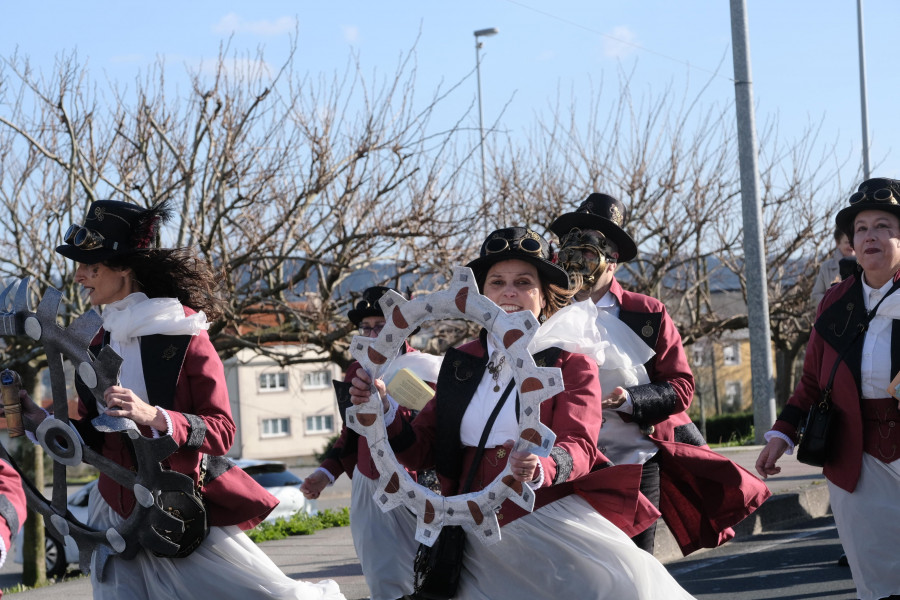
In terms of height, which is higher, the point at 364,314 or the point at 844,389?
the point at 364,314

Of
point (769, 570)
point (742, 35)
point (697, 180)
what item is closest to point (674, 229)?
point (697, 180)

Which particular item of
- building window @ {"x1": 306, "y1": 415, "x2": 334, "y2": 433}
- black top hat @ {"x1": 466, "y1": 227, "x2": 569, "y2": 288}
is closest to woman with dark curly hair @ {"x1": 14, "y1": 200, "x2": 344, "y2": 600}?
black top hat @ {"x1": 466, "y1": 227, "x2": 569, "y2": 288}

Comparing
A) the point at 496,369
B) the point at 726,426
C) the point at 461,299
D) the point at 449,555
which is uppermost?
the point at 461,299

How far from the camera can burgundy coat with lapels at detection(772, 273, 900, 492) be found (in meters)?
4.46

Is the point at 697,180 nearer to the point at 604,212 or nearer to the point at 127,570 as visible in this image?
the point at 604,212

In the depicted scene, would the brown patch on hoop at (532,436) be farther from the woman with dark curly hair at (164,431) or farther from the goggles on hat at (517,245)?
the woman with dark curly hair at (164,431)

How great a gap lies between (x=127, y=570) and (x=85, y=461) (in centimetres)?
45

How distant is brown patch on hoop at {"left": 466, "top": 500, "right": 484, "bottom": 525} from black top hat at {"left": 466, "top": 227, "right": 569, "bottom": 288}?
2.64 ft

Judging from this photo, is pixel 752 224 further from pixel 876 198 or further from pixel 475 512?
pixel 475 512

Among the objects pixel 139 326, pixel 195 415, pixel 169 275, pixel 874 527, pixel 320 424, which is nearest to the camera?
pixel 195 415

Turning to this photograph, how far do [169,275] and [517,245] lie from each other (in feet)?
4.39

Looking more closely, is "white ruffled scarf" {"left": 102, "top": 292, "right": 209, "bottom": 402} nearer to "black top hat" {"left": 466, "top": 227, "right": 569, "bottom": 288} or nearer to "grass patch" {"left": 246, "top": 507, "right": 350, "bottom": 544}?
"black top hat" {"left": 466, "top": 227, "right": 569, "bottom": 288}

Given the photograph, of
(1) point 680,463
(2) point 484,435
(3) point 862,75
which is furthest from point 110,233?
(3) point 862,75

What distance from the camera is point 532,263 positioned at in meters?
3.79
